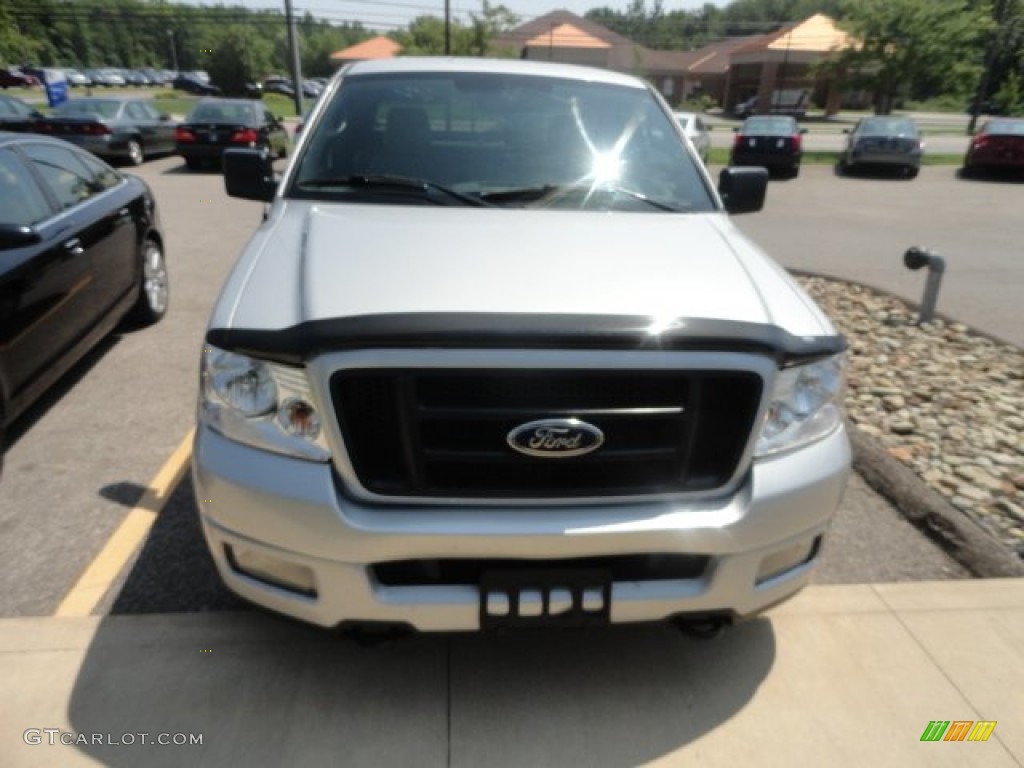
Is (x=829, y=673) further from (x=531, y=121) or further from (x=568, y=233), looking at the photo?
(x=531, y=121)

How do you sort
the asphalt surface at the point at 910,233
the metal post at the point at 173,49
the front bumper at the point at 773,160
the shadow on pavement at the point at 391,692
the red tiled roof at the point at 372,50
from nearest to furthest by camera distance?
the shadow on pavement at the point at 391,692 < the asphalt surface at the point at 910,233 < the front bumper at the point at 773,160 < the red tiled roof at the point at 372,50 < the metal post at the point at 173,49

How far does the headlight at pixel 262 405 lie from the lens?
1.96m

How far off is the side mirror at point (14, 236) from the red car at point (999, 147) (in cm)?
2125

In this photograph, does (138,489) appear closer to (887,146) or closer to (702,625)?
(702,625)

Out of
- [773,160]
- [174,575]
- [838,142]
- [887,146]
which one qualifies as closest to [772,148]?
[773,160]

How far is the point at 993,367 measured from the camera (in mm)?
5445

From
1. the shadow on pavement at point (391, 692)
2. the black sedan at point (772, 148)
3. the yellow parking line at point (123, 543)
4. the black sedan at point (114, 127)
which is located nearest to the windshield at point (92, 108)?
the black sedan at point (114, 127)

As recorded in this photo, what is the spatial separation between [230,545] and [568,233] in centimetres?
151

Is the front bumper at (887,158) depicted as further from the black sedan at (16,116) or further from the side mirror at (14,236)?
the side mirror at (14,236)

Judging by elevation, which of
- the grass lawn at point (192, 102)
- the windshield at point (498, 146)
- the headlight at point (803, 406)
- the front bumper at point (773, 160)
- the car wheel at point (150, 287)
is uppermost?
the windshield at point (498, 146)

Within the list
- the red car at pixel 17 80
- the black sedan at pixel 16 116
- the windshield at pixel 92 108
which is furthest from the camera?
the red car at pixel 17 80

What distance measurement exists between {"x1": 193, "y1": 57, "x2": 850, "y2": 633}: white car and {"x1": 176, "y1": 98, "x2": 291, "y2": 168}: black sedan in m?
14.8

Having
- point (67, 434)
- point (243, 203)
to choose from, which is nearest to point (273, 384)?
point (67, 434)

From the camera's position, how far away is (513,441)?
1.94m
